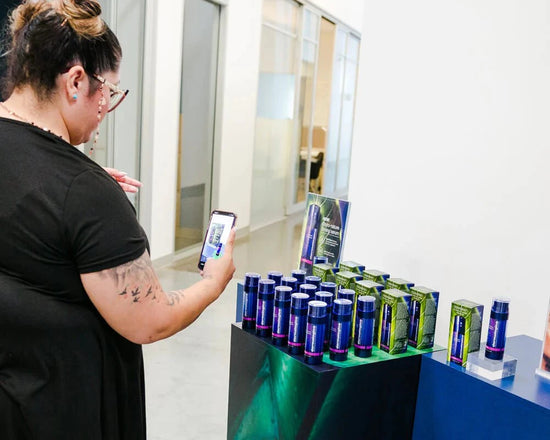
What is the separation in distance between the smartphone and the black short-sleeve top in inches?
20.0

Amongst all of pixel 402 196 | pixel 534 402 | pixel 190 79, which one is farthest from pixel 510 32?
pixel 190 79

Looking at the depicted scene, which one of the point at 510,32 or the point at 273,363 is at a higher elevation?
the point at 510,32

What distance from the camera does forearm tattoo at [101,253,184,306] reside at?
118 cm

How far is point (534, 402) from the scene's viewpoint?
5.15 feet

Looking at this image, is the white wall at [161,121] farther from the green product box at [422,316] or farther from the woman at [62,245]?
the woman at [62,245]

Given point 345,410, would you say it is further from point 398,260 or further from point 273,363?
point 398,260

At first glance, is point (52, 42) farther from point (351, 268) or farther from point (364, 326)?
point (351, 268)

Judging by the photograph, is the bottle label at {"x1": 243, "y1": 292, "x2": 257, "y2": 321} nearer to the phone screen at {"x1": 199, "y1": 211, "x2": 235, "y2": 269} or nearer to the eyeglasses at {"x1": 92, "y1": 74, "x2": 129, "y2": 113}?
the phone screen at {"x1": 199, "y1": 211, "x2": 235, "y2": 269}

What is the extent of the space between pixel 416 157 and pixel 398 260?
46 cm

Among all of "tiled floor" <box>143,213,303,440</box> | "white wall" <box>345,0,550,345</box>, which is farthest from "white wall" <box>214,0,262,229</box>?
"white wall" <box>345,0,550,345</box>

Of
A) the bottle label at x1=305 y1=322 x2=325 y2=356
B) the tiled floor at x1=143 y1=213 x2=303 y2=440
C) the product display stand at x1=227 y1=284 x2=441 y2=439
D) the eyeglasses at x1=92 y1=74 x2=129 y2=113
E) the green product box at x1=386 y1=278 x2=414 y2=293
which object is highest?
the eyeglasses at x1=92 y1=74 x2=129 y2=113

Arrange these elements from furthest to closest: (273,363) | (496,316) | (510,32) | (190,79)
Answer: (190,79) < (510,32) < (273,363) < (496,316)

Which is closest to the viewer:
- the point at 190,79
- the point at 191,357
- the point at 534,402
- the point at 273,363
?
the point at 534,402

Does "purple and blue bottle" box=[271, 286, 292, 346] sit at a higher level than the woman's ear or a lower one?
lower
